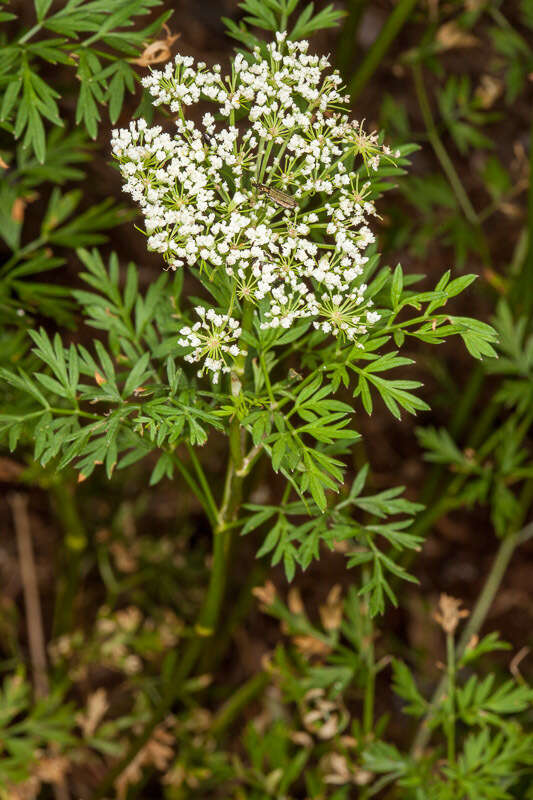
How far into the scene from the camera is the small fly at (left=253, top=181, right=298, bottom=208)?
3.15 ft

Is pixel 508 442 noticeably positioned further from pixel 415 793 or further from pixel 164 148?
pixel 164 148

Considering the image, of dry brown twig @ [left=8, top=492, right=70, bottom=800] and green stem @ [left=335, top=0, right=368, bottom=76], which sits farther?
dry brown twig @ [left=8, top=492, right=70, bottom=800]

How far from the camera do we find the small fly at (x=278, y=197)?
3.15 feet

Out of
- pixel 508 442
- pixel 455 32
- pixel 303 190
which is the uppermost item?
pixel 455 32

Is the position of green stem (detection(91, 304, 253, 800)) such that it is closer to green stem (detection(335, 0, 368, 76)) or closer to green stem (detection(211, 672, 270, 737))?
green stem (detection(211, 672, 270, 737))

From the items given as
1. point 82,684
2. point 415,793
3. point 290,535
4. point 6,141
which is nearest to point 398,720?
point 415,793

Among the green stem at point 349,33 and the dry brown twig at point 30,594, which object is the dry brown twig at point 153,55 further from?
the dry brown twig at point 30,594

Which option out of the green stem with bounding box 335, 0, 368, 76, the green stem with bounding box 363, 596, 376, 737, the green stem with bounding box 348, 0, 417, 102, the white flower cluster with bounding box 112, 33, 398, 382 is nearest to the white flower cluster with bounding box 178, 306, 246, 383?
the white flower cluster with bounding box 112, 33, 398, 382

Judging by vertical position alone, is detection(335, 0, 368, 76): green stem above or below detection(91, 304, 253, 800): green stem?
above

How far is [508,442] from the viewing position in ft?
6.13

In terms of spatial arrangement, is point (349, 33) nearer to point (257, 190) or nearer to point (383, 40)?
point (383, 40)

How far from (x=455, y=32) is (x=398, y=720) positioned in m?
2.09

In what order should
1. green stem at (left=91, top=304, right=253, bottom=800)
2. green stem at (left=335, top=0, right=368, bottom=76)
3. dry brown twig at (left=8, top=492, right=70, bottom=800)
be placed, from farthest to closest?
dry brown twig at (left=8, top=492, right=70, bottom=800) < green stem at (left=335, top=0, right=368, bottom=76) < green stem at (left=91, top=304, right=253, bottom=800)

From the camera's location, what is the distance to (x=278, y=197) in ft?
3.15
